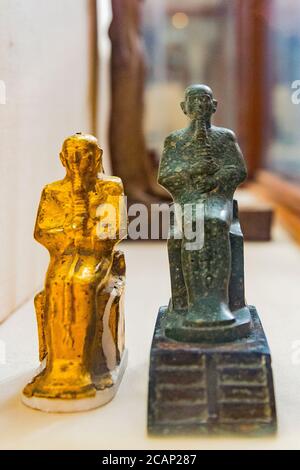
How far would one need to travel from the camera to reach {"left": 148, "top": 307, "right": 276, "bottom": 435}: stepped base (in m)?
1.40

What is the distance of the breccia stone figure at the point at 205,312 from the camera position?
4.64 feet

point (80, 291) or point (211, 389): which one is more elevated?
point (80, 291)

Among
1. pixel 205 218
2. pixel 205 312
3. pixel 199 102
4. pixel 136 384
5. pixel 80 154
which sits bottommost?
pixel 136 384

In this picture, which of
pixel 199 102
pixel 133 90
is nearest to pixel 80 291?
pixel 199 102

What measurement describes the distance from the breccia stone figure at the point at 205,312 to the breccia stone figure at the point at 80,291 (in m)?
0.14

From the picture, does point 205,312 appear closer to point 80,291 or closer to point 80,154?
point 80,291

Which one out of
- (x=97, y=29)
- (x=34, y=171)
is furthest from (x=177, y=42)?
(x=34, y=171)

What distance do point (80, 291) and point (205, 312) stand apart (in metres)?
0.30

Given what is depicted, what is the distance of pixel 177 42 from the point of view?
8.09m

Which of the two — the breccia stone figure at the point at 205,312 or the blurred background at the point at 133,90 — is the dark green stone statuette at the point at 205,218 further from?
the blurred background at the point at 133,90

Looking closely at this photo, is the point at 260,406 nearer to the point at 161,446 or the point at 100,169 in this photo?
the point at 161,446

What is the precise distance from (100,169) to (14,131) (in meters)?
0.86

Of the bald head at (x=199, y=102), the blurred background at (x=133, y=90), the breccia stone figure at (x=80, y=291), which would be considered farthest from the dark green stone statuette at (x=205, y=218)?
the blurred background at (x=133, y=90)

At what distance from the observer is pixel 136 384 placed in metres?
1.66
